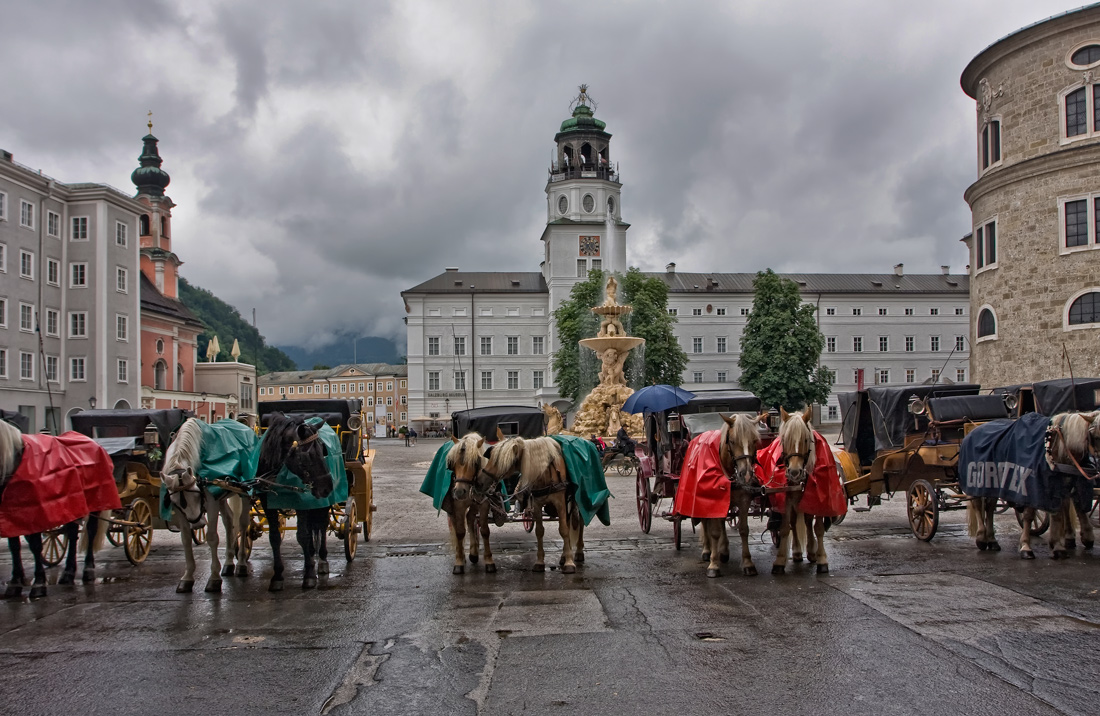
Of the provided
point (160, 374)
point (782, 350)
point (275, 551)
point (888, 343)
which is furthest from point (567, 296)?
point (275, 551)

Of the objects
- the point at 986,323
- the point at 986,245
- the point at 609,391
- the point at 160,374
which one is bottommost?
the point at 609,391

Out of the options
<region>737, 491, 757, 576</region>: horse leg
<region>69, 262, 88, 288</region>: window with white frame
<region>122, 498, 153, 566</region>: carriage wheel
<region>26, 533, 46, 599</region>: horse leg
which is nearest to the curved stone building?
<region>737, 491, 757, 576</region>: horse leg

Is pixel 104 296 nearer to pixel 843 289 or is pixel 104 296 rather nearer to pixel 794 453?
pixel 794 453

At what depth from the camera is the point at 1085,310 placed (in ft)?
100

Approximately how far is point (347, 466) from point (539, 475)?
348 centimetres

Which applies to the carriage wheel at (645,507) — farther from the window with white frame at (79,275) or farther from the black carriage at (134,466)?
the window with white frame at (79,275)

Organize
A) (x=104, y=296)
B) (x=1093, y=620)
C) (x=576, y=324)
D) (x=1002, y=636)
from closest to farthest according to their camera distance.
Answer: (x=1002, y=636), (x=1093, y=620), (x=104, y=296), (x=576, y=324)

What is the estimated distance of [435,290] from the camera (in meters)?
84.6

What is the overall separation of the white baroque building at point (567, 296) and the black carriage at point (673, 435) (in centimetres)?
6573

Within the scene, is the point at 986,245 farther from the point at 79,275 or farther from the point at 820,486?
the point at 79,275

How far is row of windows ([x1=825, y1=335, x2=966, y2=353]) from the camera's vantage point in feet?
282

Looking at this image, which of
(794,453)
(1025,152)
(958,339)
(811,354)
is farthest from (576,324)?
(794,453)

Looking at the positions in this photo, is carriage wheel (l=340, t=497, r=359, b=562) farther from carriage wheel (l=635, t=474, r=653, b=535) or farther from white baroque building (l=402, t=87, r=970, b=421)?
white baroque building (l=402, t=87, r=970, b=421)

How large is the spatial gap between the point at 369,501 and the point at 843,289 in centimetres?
Answer: 8172
